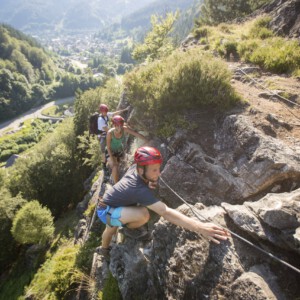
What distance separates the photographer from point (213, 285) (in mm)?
4863

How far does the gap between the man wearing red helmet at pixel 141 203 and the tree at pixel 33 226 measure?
59.3ft

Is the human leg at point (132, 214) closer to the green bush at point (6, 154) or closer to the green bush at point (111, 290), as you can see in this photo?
the green bush at point (111, 290)

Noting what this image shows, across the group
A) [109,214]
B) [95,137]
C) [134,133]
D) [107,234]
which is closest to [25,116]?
[95,137]

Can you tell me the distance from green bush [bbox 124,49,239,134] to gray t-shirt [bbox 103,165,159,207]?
4.04 metres

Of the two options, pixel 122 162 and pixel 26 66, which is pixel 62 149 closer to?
pixel 122 162

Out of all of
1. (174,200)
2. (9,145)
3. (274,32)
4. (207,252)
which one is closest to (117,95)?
(274,32)

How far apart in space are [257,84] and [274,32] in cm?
681

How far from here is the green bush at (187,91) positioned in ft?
30.1

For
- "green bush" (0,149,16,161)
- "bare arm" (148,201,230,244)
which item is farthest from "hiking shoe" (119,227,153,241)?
"green bush" (0,149,16,161)

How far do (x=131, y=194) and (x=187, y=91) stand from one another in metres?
5.34

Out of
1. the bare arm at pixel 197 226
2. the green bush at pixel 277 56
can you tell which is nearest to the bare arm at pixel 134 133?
the bare arm at pixel 197 226

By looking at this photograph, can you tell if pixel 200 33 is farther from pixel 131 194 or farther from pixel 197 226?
pixel 197 226

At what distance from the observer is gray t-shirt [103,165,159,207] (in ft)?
18.0

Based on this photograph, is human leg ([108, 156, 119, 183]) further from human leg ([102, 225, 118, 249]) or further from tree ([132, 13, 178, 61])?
tree ([132, 13, 178, 61])
